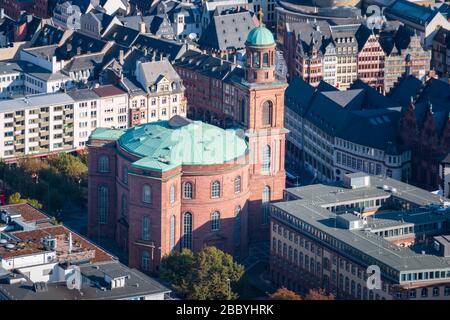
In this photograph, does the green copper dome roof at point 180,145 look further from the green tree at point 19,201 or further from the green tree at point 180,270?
the green tree at point 19,201

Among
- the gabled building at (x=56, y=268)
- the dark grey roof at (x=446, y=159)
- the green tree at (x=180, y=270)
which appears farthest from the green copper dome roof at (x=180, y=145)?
the dark grey roof at (x=446, y=159)

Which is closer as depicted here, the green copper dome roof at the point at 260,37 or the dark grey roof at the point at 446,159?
the green copper dome roof at the point at 260,37

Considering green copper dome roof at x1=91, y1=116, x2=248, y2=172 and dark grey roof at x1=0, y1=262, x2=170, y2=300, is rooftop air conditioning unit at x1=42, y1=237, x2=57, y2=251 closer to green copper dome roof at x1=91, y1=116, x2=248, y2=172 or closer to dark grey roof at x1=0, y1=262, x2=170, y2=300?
dark grey roof at x1=0, y1=262, x2=170, y2=300

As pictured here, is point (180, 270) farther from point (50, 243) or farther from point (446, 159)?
point (446, 159)

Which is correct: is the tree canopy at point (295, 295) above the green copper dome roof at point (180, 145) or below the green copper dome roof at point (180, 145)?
below

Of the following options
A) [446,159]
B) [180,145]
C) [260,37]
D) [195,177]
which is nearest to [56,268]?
[195,177]
